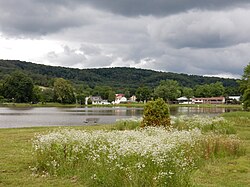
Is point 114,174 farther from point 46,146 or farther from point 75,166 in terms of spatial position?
point 46,146

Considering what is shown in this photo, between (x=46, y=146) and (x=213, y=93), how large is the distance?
180 metres

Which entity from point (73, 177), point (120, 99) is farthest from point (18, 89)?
point (73, 177)

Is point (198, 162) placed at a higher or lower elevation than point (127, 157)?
lower

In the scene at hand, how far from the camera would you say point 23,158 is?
13.2 metres

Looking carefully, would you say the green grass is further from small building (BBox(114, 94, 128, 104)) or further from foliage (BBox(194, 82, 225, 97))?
foliage (BBox(194, 82, 225, 97))

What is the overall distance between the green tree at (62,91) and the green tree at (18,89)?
9.59 m

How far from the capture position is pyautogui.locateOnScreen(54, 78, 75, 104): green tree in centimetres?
11806

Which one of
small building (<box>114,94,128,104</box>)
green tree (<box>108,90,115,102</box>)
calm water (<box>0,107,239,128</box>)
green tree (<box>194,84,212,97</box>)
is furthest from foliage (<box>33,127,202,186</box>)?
green tree (<box>194,84,212,97</box>)

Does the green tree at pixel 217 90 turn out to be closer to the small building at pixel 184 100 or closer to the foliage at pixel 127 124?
the small building at pixel 184 100

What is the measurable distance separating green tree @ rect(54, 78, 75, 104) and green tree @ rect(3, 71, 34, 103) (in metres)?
9.59

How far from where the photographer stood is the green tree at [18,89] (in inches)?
4663

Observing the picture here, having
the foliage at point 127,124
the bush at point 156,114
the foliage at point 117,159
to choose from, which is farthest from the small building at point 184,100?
the foliage at point 117,159

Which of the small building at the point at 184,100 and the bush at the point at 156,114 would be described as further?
the small building at the point at 184,100

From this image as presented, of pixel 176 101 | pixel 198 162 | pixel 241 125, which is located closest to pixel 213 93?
pixel 176 101
